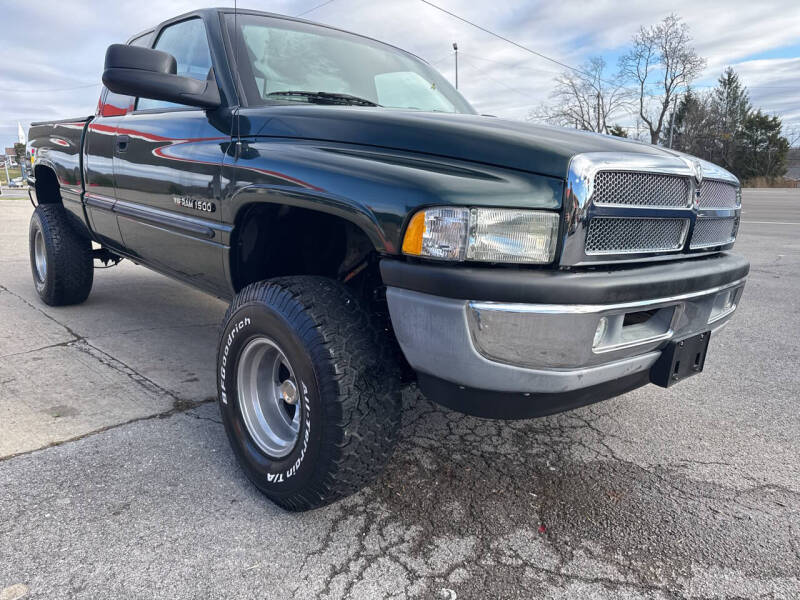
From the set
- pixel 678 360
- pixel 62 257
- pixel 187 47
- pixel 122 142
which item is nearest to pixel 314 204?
pixel 678 360

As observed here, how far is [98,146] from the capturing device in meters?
3.62

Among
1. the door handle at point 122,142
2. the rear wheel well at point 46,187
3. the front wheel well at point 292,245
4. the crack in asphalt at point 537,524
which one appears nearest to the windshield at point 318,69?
the front wheel well at point 292,245

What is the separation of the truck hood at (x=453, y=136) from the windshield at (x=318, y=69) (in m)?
0.40

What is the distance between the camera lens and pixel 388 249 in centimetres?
177

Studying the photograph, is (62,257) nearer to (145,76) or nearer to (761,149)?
(145,76)

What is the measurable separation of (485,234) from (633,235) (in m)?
0.55

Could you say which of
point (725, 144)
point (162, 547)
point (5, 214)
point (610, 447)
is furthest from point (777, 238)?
point (725, 144)

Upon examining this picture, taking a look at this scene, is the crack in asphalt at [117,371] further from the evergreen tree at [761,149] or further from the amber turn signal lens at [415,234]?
the evergreen tree at [761,149]

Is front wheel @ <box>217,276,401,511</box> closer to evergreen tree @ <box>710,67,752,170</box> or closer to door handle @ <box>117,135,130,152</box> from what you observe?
door handle @ <box>117,135,130,152</box>

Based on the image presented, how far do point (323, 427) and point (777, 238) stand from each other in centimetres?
1079

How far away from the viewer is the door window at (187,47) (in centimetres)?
282

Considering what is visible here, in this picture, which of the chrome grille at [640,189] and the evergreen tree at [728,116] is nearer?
the chrome grille at [640,189]

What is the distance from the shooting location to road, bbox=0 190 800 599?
5.83ft

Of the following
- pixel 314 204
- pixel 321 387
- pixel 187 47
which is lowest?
pixel 321 387
